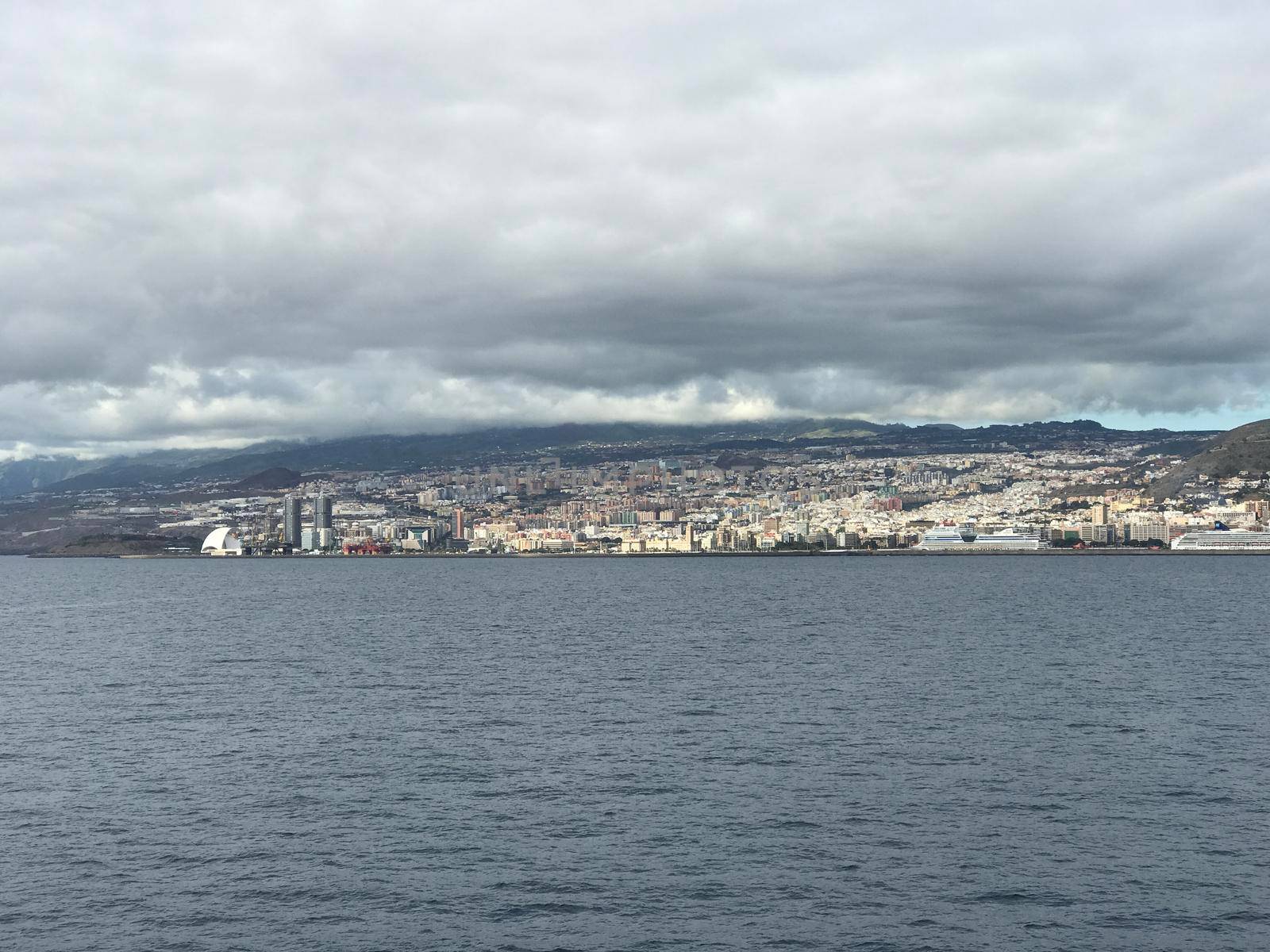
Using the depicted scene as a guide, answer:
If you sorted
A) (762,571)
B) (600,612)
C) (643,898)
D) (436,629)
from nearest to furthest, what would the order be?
(643,898) < (436,629) < (600,612) < (762,571)

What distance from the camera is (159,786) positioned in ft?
104

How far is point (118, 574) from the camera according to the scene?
182m

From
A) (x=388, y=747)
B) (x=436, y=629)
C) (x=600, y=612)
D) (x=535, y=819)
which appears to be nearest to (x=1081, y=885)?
(x=535, y=819)

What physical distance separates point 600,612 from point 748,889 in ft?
222

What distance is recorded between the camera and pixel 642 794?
1204 inches

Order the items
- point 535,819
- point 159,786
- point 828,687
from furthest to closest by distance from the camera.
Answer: point 828,687 < point 159,786 < point 535,819

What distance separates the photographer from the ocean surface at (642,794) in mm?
22109

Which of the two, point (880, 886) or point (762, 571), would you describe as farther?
Answer: point (762, 571)

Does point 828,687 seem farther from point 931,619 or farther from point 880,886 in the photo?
point 931,619

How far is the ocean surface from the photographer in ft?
72.5

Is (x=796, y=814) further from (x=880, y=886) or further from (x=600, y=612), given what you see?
(x=600, y=612)

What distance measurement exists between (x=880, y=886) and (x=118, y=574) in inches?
7081

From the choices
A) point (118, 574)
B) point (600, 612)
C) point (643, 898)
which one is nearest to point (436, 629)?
point (600, 612)

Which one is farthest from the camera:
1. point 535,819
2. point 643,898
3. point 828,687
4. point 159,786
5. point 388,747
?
point 828,687
